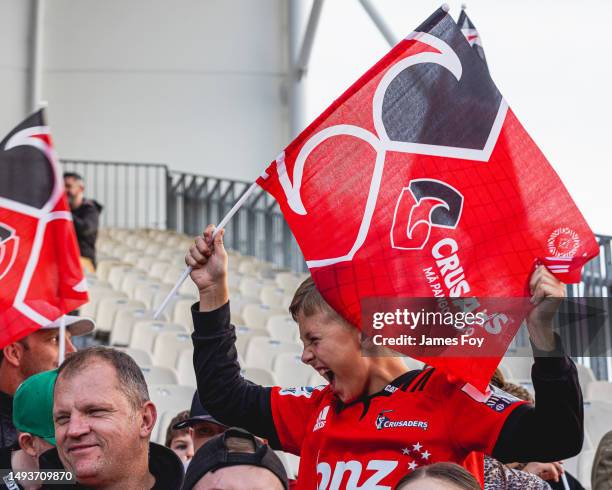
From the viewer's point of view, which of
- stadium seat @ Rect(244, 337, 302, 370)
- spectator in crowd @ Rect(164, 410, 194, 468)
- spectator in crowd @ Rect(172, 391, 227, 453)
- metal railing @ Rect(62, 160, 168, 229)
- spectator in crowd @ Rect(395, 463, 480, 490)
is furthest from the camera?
metal railing @ Rect(62, 160, 168, 229)

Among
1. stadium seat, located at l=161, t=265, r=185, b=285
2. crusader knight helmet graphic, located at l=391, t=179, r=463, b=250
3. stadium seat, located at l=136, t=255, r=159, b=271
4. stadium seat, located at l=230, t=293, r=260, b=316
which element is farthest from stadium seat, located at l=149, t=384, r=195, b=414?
stadium seat, located at l=136, t=255, r=159, b=271

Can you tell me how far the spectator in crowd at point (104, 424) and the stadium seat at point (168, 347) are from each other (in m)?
4.15

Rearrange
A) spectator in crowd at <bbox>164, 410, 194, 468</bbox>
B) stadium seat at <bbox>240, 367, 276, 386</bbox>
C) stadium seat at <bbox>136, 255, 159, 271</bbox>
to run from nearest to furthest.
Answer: spectator in crowd at <bbox>164, 410, 194, 468</bbox> < stadium seat at <bbox>240, 367, 276, 386</bbox> < stadium seat at <bbox>136, 255, 159, 271</bbox>

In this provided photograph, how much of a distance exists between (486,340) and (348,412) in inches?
12.7

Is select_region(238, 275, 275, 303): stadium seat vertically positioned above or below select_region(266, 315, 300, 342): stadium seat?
above

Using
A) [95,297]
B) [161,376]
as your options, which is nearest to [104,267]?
[95,297]

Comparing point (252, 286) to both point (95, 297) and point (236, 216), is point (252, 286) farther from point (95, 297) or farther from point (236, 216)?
point (236, 216)

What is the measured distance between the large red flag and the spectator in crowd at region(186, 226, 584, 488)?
71 mm

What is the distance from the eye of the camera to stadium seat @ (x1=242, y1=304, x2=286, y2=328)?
7.92 metres

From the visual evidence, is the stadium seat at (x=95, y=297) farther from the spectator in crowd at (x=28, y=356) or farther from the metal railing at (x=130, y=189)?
the metal railing at (x=130, y=189)

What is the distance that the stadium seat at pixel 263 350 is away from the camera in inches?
245

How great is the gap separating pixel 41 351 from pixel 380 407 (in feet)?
4.87

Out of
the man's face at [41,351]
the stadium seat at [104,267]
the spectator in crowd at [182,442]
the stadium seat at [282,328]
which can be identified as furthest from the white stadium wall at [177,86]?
the man's face at [41,351]

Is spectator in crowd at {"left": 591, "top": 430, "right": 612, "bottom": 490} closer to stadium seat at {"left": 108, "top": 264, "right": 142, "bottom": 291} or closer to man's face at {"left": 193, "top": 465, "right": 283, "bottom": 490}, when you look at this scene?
man's face at {"left": 193, "top": 465, "right": 283, "bottom": 490}
